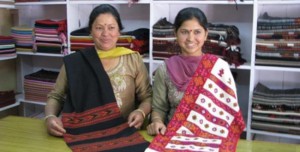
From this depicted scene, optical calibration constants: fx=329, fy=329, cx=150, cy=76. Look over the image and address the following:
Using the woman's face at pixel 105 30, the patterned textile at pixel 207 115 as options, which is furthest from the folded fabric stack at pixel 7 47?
the patterned textile at pixel 207 115

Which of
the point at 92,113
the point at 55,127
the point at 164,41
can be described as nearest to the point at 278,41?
the point at 164,41

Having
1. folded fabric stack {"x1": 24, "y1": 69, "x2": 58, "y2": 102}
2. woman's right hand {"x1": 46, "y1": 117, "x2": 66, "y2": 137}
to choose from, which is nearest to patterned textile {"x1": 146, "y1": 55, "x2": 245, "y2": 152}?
woman's right hand {"x1": 46, "y1": 117, "x2": 66, "y2": 137}

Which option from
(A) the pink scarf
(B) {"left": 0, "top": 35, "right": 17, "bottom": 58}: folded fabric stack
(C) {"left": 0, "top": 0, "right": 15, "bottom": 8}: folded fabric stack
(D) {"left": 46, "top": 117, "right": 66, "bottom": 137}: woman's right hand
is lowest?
(D) {"left": 46, "top": 117, "right": 66, "bottom": 137}: woman's right hand

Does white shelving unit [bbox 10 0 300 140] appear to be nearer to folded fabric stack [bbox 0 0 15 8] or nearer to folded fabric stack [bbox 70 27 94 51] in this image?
Result: folded fabric stack [bbox 70 27 94 51]

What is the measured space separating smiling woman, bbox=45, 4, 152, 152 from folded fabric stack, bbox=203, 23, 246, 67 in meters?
0.68

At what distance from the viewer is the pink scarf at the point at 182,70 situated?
1.56 meters

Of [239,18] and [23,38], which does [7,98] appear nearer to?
[23,38]

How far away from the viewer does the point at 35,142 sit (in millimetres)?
1371

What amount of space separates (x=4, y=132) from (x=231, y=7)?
1844 mm

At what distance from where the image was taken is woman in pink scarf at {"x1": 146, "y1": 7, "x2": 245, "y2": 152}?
52.1 inches

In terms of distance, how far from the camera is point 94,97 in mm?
1607

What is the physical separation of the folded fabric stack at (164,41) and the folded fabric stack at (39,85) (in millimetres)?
1108

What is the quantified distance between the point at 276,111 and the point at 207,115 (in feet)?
3.21

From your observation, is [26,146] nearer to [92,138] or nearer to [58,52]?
[92,138]
